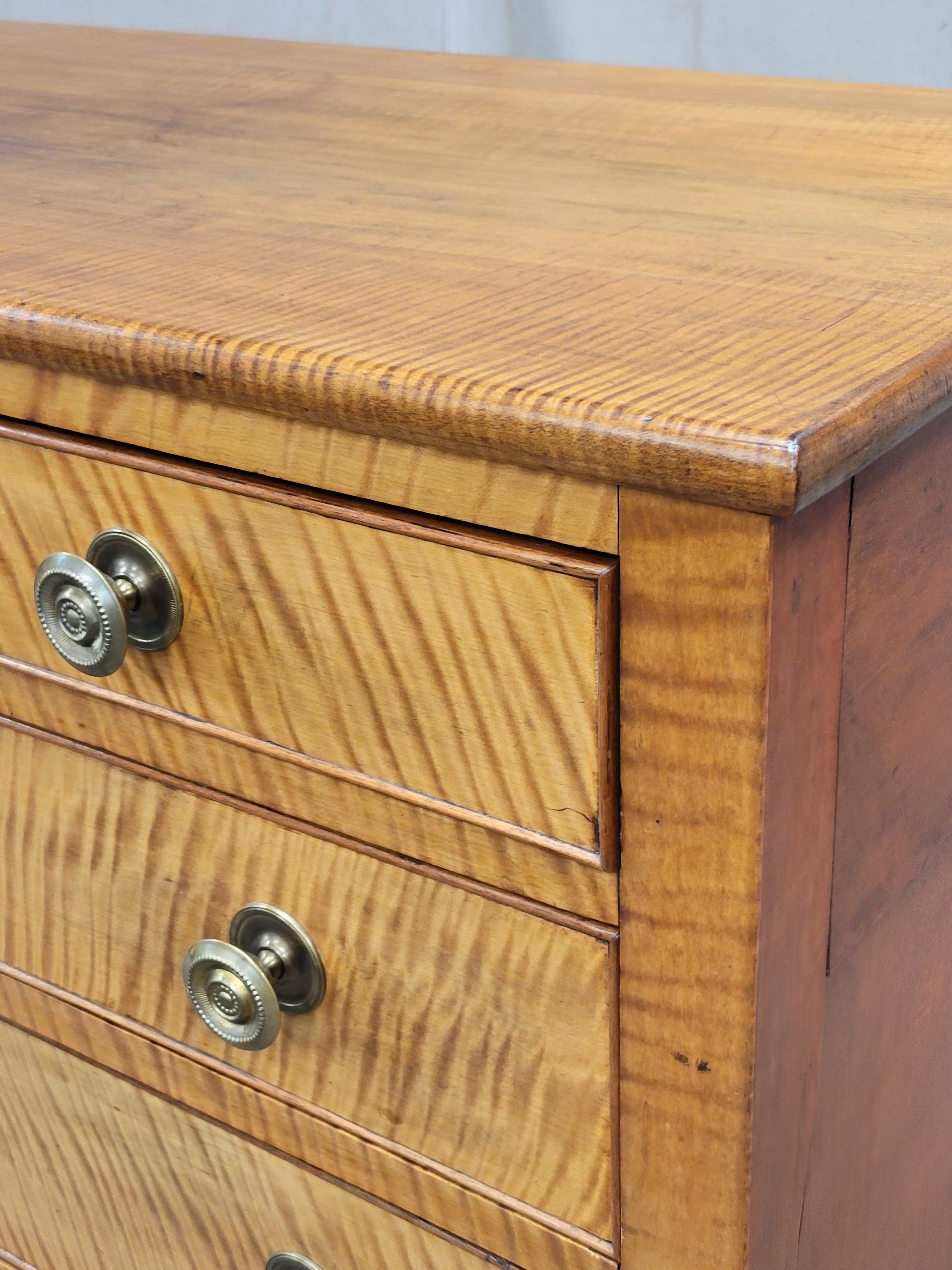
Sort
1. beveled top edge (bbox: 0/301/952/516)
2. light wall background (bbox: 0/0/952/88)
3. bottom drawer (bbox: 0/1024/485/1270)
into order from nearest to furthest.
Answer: beveled top edge (bbox: 0/301/952/516)
bottom drawer (bbox: 0/1024/485/1270)
light wall background (bbox: 0/0/952/88)

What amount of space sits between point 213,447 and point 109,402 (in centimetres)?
5

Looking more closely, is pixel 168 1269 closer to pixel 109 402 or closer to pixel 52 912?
pixel 52 912

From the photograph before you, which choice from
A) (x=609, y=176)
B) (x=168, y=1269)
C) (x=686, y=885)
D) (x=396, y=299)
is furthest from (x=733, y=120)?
(x=168, y=1269)

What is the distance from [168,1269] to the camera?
2.18ft

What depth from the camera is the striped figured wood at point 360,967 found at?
48cm

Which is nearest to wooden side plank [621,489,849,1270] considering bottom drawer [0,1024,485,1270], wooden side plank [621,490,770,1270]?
wooden side plank [621,490,770,1270]

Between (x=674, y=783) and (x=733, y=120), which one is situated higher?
(x=733, y=120)

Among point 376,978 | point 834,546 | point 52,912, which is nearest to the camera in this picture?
point 834,546

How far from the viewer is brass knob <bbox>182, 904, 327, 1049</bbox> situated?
0.52m

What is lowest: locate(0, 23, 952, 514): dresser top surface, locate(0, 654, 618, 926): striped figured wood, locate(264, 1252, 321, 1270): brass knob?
locate(264, 1252, 321, 1270): brass knob

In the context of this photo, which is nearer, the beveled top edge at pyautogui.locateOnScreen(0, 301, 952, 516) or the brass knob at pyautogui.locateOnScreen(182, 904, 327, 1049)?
the beveled top edge at pyautogui.locateOnScreen(0, 301, 952, 516)

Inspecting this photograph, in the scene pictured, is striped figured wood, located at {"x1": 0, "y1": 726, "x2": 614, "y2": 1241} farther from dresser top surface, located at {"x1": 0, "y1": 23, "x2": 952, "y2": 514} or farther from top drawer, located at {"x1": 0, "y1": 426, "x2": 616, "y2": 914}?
dresser top surface, located at {"x1": 0, "y1": 23, "x2": 952, "y2": 514}

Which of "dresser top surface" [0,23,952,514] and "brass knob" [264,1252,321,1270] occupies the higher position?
"dresser top surface" [0,23,952,514]

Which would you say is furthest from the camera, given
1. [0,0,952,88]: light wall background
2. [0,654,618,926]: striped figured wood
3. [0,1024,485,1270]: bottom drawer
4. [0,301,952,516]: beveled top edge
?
[0,0,952,88]: light wall background
